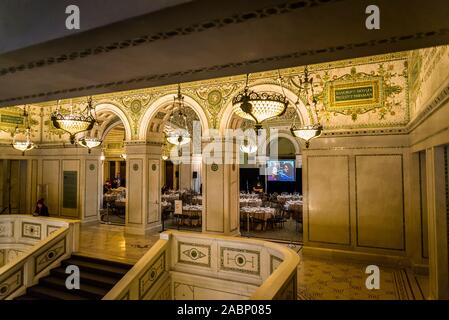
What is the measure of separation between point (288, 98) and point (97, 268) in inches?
259

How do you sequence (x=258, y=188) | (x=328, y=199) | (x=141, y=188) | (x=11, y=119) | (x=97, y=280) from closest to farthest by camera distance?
1. (x=97, y=280)
2. (x=328, y=199)
3. (x=141, y=188)
4. (x=11, y=119)
5. (x=258, y=188)

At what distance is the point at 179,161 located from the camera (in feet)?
66.2

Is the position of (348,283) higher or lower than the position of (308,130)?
lower

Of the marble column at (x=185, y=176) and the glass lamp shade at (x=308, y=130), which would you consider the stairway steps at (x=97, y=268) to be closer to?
the glass lamp shade at (x=308, y=130)

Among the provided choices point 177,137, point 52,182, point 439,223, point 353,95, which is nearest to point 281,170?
point 177,137

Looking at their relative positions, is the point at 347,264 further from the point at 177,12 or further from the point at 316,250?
the point at 177,12

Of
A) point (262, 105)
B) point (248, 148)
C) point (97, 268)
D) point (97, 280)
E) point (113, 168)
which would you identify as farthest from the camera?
point (113, 168)

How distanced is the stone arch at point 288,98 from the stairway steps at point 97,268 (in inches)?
183

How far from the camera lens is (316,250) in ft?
25.5

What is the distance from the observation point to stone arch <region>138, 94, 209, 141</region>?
9292 mm

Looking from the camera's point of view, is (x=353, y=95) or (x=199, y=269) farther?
(x=353, y=95)

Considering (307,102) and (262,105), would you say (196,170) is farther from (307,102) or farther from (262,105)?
(262,105)
